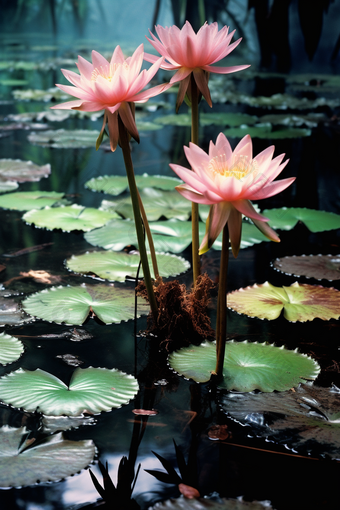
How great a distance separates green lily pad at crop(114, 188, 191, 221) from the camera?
1.79 m

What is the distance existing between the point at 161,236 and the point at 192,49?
816 millimetres

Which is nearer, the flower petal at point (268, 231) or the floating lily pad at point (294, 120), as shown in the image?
the flower petal at point (268, 231)

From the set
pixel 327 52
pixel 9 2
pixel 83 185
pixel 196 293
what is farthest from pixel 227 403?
pixel 9 2

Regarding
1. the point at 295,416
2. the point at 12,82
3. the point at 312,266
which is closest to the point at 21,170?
the point at 312,266

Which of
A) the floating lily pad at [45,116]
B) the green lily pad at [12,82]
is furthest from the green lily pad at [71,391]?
the green lily pad at [12,82]

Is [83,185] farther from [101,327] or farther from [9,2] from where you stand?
[9,2]

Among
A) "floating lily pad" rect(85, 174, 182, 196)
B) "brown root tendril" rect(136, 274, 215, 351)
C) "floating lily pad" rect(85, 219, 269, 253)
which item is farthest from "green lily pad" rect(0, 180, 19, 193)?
"brown root tendril" rect(136, 274, 215, 351)

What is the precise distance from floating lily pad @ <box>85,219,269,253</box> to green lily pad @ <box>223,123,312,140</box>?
1.51 meters

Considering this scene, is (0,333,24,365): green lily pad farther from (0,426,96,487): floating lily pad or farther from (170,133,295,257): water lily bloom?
(170,133,295,257): water lily bloom

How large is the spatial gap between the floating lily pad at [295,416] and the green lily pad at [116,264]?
0.56 m

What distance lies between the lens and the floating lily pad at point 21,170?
2223mm

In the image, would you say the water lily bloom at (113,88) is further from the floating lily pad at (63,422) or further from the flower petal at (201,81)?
the floating lily pad at (63,422)

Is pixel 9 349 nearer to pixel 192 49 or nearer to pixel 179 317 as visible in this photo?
pixel 179 317

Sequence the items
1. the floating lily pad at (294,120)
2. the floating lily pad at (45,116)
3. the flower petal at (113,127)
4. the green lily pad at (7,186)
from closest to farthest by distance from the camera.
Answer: the flower petal at (113,127), the green lily pad at (7,186), the floating lily pad at (294,120), the floating lily pad at (45,116)
